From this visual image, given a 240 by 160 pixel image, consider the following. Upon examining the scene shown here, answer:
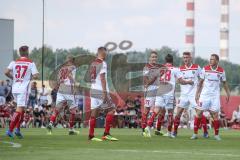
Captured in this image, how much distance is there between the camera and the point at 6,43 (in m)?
44.7

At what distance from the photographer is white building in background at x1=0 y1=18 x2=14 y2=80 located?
42.8 meters

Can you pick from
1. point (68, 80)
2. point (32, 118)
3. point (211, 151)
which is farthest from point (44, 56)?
point (211, 151)

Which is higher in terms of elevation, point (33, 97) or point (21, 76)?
point (21, 76)

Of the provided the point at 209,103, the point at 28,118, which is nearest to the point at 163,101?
the point at 209,103

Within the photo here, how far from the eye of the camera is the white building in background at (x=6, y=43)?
141ft

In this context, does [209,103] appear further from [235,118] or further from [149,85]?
[235,118]

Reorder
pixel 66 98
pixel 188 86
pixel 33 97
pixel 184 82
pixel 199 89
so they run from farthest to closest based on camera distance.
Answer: pixel 33 97, pixel 66 98, pixel 188 86, pixel 184 82, pixel 199 89

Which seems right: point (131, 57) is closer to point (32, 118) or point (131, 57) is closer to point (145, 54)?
point (145, 54)

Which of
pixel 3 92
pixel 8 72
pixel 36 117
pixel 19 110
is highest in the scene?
pixel 8 72

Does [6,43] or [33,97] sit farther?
[6,43]

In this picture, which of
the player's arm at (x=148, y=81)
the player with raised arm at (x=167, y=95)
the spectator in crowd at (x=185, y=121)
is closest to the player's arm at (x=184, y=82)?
the player with raised arm at (x=167, y=95)

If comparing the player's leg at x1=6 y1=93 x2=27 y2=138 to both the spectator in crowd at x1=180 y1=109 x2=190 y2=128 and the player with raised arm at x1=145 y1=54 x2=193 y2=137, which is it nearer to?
the player with raised arm at x1=145 y1=54 x2=193 y2=137

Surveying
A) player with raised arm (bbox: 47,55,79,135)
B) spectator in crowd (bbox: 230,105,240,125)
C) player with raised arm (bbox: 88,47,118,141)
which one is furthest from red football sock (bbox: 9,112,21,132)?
spectator in crowd (bbox: 230,105,240,125)

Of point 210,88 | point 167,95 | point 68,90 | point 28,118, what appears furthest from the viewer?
point 28,118
